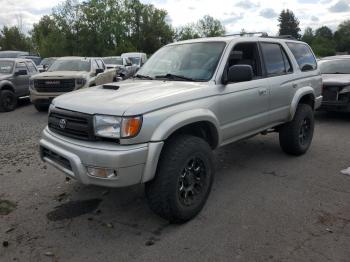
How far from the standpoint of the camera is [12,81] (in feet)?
40.7

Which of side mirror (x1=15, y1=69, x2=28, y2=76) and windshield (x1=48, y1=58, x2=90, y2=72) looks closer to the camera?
windshield (x1=48, y1=58, x2=90, y2=72)

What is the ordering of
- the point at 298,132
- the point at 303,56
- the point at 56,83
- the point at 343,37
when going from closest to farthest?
the point at 298,132 < the point at 303,56 < the point at 56,83 < the point at 343,37

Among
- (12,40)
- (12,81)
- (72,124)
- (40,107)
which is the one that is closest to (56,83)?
(40,107)

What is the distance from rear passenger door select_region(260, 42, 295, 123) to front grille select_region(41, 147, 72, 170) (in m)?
2.96

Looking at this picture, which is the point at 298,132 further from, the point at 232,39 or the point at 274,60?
the point at 232,39

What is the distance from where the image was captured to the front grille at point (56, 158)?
389 cm

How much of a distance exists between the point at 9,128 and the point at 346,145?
759 cm

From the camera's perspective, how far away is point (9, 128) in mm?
9477

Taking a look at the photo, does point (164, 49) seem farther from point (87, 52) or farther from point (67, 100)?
point (87, 52)

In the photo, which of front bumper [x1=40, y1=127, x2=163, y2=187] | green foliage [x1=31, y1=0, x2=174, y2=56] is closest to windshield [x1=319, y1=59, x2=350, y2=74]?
front bumper [x1=40, y1=127, x2=163, y2=187]

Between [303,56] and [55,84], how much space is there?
727cm

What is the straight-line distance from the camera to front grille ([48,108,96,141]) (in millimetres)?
3699

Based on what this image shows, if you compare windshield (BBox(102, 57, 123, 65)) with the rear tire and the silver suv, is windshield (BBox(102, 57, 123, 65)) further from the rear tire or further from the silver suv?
the silver suv

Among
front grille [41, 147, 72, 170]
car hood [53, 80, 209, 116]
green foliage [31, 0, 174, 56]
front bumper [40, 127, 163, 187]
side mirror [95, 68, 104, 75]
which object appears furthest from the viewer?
green foliage [31, 0, 174, 56]
